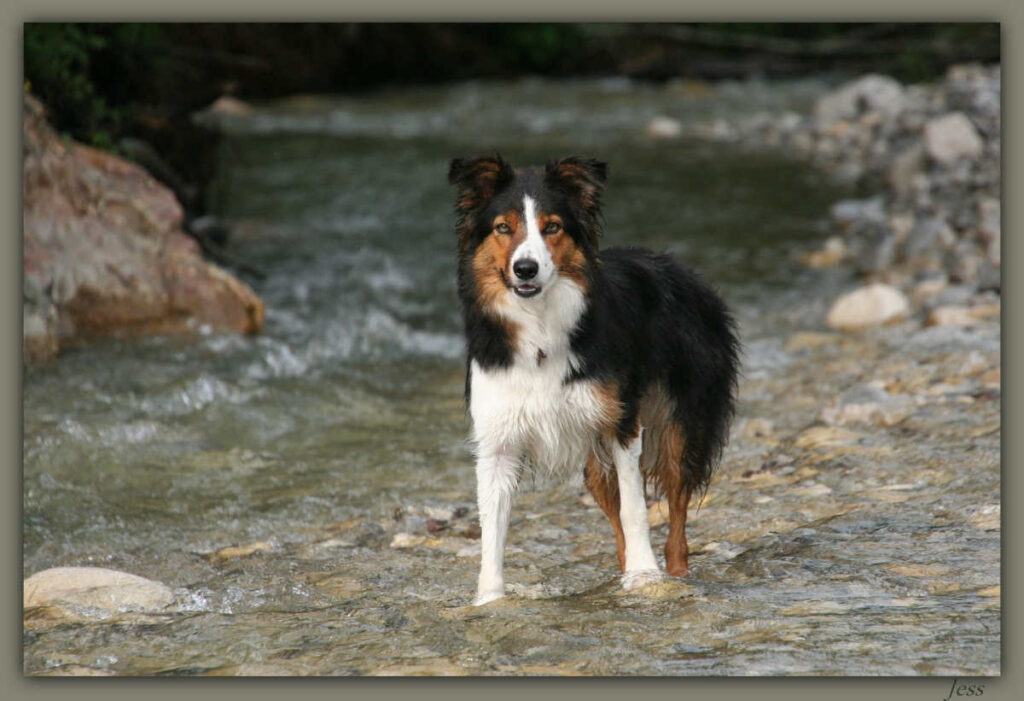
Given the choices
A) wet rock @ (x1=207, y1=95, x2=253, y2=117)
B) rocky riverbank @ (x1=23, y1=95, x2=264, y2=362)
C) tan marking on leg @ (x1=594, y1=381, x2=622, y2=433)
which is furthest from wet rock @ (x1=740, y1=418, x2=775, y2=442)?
wet rock @ (x1=207, y1=95, x2=253, y2=117)

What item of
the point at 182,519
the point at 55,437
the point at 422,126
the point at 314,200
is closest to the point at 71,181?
the point at 55,437

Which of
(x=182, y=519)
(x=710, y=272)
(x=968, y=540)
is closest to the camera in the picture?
(x=968, y=540)

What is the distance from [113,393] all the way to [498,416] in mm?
3783

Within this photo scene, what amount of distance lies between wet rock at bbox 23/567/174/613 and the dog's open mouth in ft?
6.02

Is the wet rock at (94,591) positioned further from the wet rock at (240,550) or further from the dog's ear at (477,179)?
the dog's ear at (477,179)

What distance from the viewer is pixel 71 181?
26.7ft

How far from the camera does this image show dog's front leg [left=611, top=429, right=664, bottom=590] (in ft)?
14.7

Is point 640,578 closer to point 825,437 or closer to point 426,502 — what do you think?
point 426,502

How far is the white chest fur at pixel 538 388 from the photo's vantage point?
14.1ft

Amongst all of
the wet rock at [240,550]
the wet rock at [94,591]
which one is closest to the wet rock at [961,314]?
the wet rock at [240,550]

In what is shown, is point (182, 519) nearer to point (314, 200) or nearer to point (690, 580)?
point (690, 580)

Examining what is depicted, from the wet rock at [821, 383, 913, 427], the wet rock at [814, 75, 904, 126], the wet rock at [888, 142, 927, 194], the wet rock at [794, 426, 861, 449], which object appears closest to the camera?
the wet rock at [794, 426, 861, 449]

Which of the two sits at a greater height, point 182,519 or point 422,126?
point 422,126

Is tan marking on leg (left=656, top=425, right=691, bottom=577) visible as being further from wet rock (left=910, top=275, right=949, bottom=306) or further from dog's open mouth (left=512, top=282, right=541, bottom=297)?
wet rock (left=910, top=275, right=949, bottom=306)
